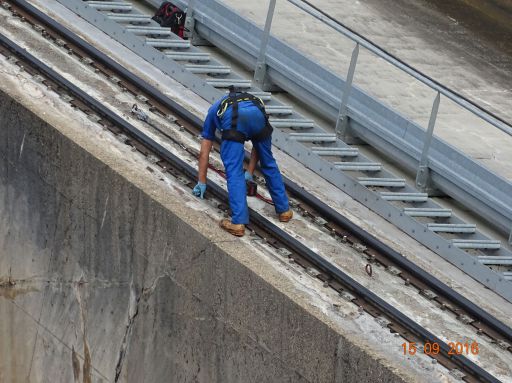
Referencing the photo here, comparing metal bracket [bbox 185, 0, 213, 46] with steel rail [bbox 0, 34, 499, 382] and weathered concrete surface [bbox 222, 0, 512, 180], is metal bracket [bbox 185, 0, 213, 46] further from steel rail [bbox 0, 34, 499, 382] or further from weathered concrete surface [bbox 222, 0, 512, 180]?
steel rail [bbox 0, 34, 499, 382]

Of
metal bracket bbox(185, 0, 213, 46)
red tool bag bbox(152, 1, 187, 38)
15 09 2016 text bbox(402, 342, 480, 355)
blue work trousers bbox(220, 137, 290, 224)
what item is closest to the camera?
Answer: 15 09 2016 text bbox(402, 342, 480, 355)

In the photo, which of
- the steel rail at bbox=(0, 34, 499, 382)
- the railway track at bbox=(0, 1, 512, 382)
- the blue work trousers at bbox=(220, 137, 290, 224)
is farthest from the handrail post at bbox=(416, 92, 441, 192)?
the steel rail at bbox=(0, 34, 499, 382)

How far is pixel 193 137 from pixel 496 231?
122 inches

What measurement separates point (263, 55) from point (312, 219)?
288 cm

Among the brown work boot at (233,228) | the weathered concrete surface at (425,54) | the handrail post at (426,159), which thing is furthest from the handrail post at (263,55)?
the brown work boot at (233,228)

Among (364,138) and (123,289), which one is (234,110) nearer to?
(123,289)

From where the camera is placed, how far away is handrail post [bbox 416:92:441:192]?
12.8 m

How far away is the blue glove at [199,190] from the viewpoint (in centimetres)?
1183

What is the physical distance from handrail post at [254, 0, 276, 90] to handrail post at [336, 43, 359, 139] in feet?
3.84

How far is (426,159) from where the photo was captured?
42.8 feet

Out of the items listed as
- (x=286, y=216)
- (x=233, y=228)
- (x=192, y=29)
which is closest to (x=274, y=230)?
(x=286, y=216)

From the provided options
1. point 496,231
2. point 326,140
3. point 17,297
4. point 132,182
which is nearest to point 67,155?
point 132,182

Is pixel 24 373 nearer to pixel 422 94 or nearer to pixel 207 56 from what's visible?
pixel 207 56

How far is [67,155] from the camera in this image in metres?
12.0
